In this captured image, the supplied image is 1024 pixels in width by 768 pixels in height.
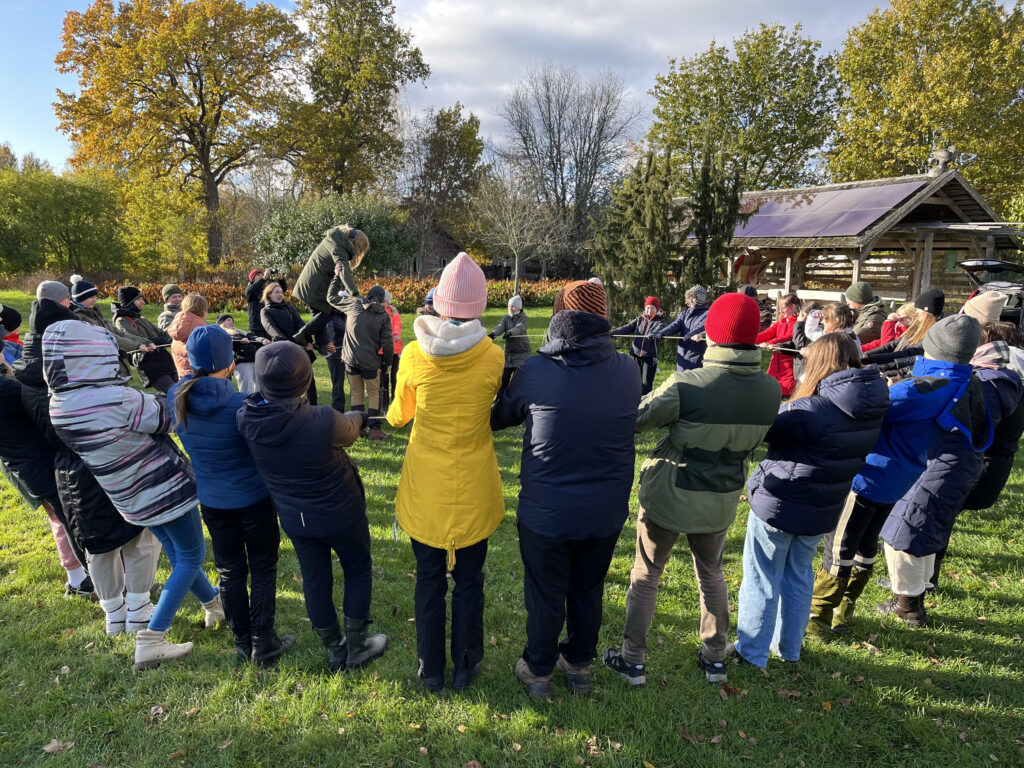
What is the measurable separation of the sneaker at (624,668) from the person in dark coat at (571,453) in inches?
26.8

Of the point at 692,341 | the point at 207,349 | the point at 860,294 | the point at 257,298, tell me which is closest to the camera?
the point at 207,349

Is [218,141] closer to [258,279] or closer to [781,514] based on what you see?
[258,279]

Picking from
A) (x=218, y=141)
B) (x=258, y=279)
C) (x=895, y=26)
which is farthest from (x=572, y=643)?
(x=218, y=141)

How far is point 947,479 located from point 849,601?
102 centimetres

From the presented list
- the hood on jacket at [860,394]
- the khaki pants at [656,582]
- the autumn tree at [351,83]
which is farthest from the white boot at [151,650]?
the autumn tree at [351,83]

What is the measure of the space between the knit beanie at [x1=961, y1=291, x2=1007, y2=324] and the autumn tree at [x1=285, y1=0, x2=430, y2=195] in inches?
1276

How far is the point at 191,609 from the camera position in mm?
3938

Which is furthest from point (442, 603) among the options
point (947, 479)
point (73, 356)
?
point (947, 479)

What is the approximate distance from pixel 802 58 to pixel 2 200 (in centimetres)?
3800

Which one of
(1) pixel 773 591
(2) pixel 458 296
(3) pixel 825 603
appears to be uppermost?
(2) pixel 458 296

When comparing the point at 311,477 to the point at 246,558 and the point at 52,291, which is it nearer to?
the point at 246,558

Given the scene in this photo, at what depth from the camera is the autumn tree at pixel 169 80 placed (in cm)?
2608

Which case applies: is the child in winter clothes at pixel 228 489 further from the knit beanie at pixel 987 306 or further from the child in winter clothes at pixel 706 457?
the knit beanie at pixel 987 306

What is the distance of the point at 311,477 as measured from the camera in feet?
9.24
